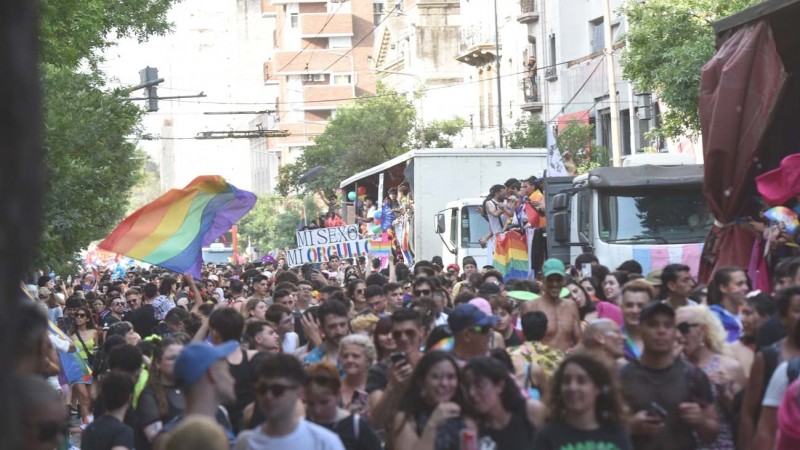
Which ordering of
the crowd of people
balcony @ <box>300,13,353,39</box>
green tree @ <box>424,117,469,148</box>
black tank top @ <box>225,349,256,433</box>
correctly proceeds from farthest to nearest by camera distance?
balcony @ <box>300,13,353,39</box> < green tree @ <box>424,117,469,148</box> < black tank top @ <box>225,349,256,433</box> < the crowd of people

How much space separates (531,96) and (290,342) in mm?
41876

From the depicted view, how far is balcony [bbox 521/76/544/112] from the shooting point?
51.0m

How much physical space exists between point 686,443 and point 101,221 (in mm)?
20215

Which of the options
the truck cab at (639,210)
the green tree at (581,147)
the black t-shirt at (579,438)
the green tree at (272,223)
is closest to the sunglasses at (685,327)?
the black t-shirt at (579,438)

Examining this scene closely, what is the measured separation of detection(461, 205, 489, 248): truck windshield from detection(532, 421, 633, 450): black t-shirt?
63.1 feet

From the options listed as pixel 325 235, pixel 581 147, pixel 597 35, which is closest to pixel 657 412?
pixel 325 235

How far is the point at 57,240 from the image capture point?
63.3 feet

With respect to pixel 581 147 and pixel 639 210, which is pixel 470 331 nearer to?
pixel 639 210

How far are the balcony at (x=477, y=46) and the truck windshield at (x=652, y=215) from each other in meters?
39.7

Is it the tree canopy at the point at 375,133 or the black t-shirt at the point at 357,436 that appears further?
the tree canopy at the point at 375,133

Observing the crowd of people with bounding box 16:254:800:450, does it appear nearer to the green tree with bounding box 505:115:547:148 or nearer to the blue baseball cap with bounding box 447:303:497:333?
the blue baseball cap with bounding box 447:303:497:333

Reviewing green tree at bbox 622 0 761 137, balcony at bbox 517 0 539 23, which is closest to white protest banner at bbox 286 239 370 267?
green tree at bbox 622 0 761 137

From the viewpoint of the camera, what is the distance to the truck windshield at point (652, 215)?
56.8ft

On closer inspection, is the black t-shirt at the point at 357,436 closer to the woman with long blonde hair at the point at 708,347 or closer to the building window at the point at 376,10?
the woman with long blonde hair at the point at 708,347
